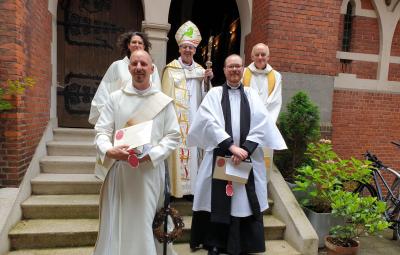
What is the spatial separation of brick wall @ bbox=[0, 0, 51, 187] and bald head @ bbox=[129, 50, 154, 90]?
6.88 feet

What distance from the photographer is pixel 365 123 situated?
6.74 m

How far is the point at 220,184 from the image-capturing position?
134 inches

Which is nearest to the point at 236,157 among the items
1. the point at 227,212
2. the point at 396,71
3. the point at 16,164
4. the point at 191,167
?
the point at 227,212

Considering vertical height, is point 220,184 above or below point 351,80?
below

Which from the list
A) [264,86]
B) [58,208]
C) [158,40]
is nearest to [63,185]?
[58,208]

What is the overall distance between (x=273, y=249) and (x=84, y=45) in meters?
4.52

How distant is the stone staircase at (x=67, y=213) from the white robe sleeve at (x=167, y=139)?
5.08 ft

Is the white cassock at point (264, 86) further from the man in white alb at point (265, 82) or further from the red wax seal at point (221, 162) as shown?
the red wax seal at point (221, 162)

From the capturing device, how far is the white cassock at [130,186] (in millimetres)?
2725

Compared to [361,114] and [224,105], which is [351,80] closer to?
[361,114]

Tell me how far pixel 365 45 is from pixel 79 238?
20.7 ft

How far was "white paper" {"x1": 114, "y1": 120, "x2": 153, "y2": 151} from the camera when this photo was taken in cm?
243

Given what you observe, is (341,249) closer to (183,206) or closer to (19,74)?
(183,206)

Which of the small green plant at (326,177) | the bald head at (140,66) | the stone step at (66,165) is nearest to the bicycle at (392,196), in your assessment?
the small green plant at (326,177)
